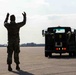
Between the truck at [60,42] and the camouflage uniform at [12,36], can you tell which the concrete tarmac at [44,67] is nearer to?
the camouflage uniform at [12,36]

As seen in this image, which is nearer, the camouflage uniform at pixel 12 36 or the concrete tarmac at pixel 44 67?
the concrete tarmac at pixel 44 67

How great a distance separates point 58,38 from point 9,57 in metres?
12.7

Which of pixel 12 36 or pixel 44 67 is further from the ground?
pixel 12 36

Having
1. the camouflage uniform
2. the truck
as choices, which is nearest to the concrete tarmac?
the camouflage uniform

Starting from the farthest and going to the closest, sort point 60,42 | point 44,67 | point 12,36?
point 60,42 < point 44,67 < point 12,36

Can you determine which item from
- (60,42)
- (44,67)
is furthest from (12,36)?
(60,42)

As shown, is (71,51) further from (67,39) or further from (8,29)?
(8,29)

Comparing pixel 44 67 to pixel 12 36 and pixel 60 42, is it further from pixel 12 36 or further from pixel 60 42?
pixel 60 42

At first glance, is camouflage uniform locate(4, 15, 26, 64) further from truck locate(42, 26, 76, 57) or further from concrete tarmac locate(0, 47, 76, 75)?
truck locate(42, 26, 76, 57)

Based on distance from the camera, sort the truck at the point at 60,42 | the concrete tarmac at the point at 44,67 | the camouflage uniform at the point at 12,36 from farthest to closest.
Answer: the truck at the point at 60,42, the camouflage uniform at the point at 12,36, the concrete tarmac at the point at 44,67

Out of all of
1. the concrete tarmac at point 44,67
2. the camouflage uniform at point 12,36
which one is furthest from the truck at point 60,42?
the camouflage uniform at point 12,36

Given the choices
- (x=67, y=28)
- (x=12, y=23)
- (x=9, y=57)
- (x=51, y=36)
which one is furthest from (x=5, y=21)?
(x=67, y=28)

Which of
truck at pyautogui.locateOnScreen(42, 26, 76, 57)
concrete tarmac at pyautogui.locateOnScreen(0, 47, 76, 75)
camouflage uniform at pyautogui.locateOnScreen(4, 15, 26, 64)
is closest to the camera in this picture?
concrete tarmac at pyautogui.locateOnScreen(0, 47, 76, 75)

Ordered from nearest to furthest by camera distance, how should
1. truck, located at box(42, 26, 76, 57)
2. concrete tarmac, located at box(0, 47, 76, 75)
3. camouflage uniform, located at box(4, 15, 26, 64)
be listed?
concrete tarmac, located at box(0, 47, 76, 75) < camouflage uniform, located at box(4, 15, 26, 64) < truck, located at box(42, 26, 76, 57)
